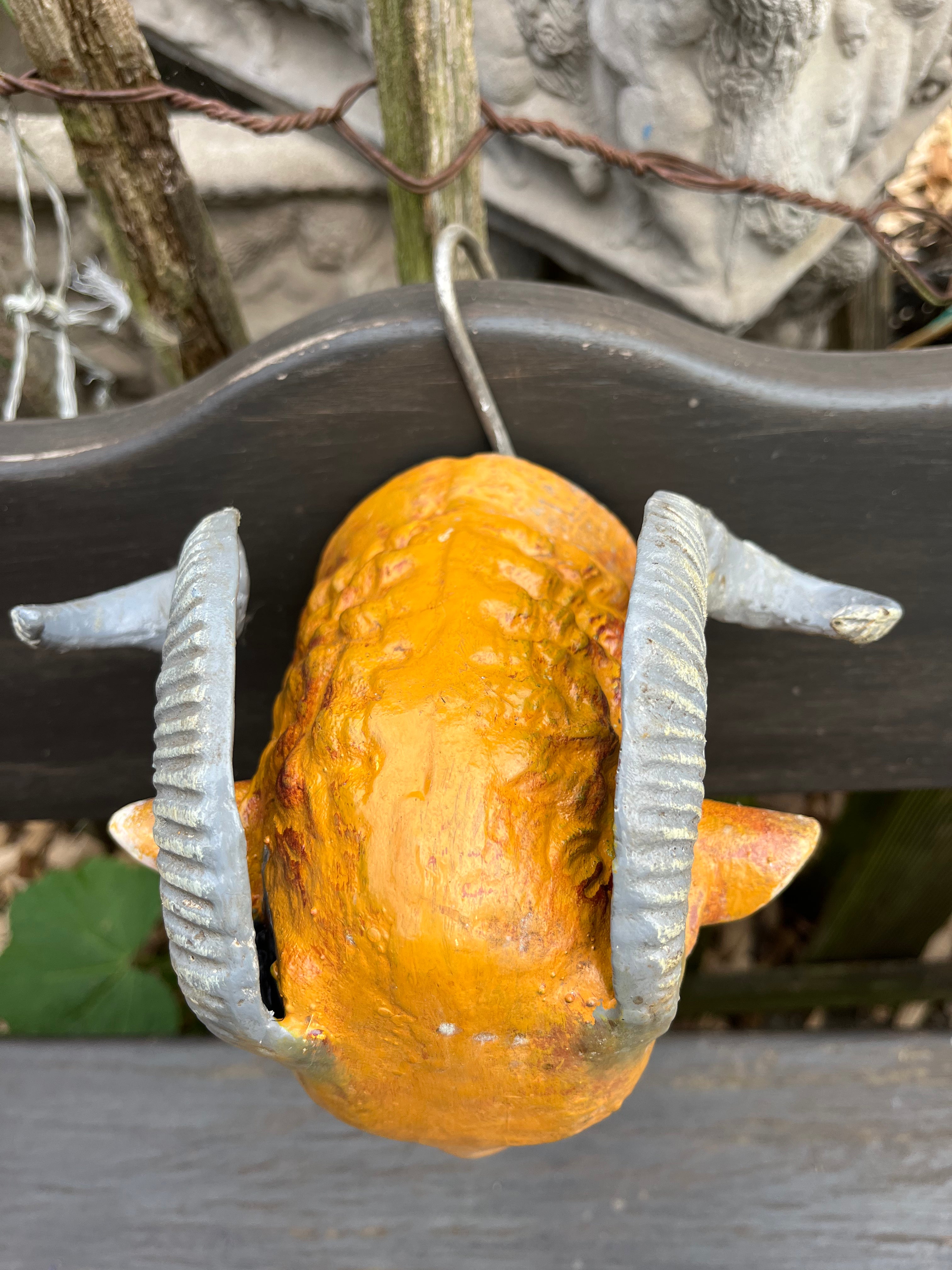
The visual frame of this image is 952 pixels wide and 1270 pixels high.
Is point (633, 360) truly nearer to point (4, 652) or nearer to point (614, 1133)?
point (4, 652)

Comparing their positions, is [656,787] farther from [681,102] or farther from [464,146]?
[681,102]

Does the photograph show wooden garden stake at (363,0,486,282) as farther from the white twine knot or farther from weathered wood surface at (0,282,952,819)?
the white twine knot

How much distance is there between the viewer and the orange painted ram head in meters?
0.41

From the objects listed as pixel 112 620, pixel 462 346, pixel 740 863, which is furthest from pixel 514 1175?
pixel 462 346

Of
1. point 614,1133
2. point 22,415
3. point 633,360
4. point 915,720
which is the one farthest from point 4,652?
point 915,720

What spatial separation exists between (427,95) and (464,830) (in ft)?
1.91

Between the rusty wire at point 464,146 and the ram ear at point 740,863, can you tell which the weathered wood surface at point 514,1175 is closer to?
the ram ear at point 740,863

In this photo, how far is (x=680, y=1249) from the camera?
2.88 ft

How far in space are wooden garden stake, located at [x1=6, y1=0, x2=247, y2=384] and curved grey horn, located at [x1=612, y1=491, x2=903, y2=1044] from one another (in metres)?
0.57

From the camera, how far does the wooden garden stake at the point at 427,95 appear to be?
2.22 ft

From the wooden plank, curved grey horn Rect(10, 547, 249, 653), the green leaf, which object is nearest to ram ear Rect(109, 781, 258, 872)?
curved grey horn Rect(10, 547, 249, 653)

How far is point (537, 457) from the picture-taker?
723 mm

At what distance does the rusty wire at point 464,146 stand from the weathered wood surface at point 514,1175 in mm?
832

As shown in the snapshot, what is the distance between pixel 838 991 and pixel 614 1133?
70 cm
